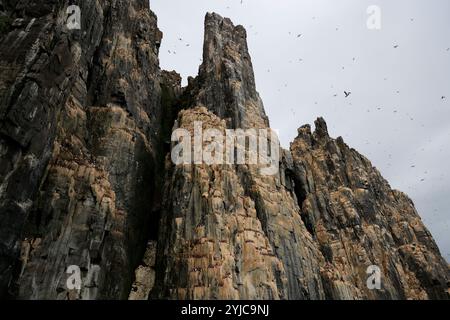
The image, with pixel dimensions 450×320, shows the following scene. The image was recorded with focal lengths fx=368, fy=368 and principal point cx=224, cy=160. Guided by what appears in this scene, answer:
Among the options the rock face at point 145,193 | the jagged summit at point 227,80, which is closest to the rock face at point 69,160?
the rock face at point 145,193

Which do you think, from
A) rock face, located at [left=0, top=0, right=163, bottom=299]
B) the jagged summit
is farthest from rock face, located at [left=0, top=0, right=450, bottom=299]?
the jagged summit

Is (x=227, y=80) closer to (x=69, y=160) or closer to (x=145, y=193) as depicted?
(x=145, y=193)

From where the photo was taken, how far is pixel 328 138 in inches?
3403

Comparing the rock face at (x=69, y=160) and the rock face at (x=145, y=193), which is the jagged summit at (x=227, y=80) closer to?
the rock face at (x=145, y=193)

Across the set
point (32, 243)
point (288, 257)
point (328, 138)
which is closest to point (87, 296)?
point (32, 243)

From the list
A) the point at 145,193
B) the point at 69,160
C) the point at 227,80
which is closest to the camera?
the point at 69,160

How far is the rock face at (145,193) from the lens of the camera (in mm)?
32906

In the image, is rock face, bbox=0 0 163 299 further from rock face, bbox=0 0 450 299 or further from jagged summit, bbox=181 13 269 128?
jagged summit, bbox=181 13 269 128

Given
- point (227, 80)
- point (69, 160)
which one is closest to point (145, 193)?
point (69, 160)

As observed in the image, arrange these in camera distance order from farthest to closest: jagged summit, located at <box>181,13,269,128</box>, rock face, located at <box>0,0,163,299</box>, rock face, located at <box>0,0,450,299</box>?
1. jagged summit, located at <box>181,13,269,128</box>
2. rock face, located at <box>0,0,450,299</box>
3. rock face, located at <box>0,0,163,299</box>

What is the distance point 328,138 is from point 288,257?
1760 inches

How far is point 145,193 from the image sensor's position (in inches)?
1981

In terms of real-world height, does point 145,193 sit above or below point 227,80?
below

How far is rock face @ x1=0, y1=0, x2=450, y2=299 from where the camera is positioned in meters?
32.9
